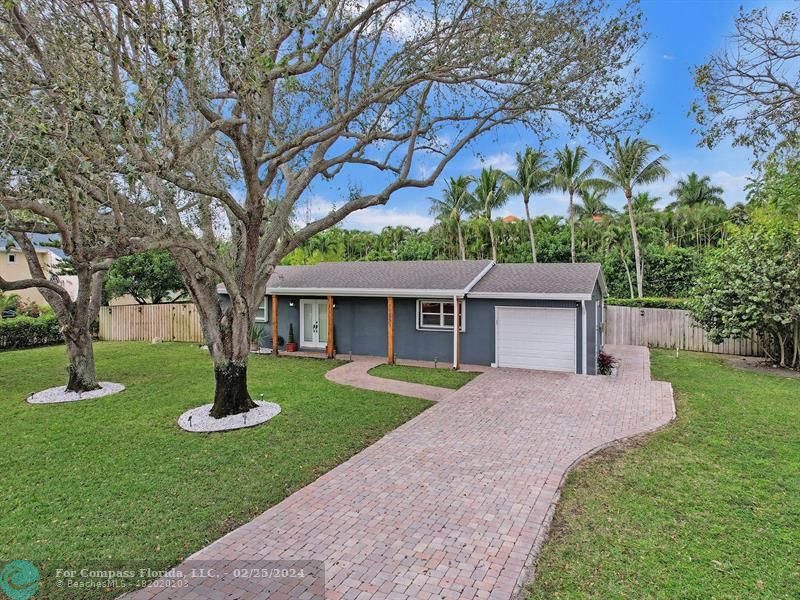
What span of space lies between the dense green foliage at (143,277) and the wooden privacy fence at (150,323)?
812 millimetres

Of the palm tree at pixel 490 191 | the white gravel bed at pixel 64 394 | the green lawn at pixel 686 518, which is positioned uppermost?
the palm tree at pixel 490 191

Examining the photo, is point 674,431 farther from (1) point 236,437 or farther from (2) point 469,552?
(1) point 236,437

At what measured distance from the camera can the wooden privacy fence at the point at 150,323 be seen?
20.3 metres

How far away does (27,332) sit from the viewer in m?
18.4

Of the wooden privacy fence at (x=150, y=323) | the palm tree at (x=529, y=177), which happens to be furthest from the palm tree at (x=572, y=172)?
the wooden privacy fence at (x=150, y=323)

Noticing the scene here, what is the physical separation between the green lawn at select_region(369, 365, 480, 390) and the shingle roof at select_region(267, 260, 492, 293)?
246cm

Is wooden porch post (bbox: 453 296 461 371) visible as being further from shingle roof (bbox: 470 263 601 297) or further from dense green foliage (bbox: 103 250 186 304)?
dense green foliage (bbox: 103 250 186 304)

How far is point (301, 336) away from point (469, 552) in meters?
13.5

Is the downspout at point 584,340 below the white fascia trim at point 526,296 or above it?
below

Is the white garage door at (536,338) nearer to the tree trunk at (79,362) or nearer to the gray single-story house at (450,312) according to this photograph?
the gray single-story house at (450,312)

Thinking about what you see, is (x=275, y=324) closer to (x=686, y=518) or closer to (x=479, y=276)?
(x=479, y=276)

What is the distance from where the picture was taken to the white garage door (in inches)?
510

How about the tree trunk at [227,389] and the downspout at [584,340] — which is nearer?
the tree trunk at [227,389]

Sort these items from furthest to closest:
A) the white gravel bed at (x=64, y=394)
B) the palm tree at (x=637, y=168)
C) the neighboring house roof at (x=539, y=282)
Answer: the palm tree at (x=637, y=168)
the neighboring house roof at (x=539, y=282)
the white gravel bed at (x=64, y=394)
